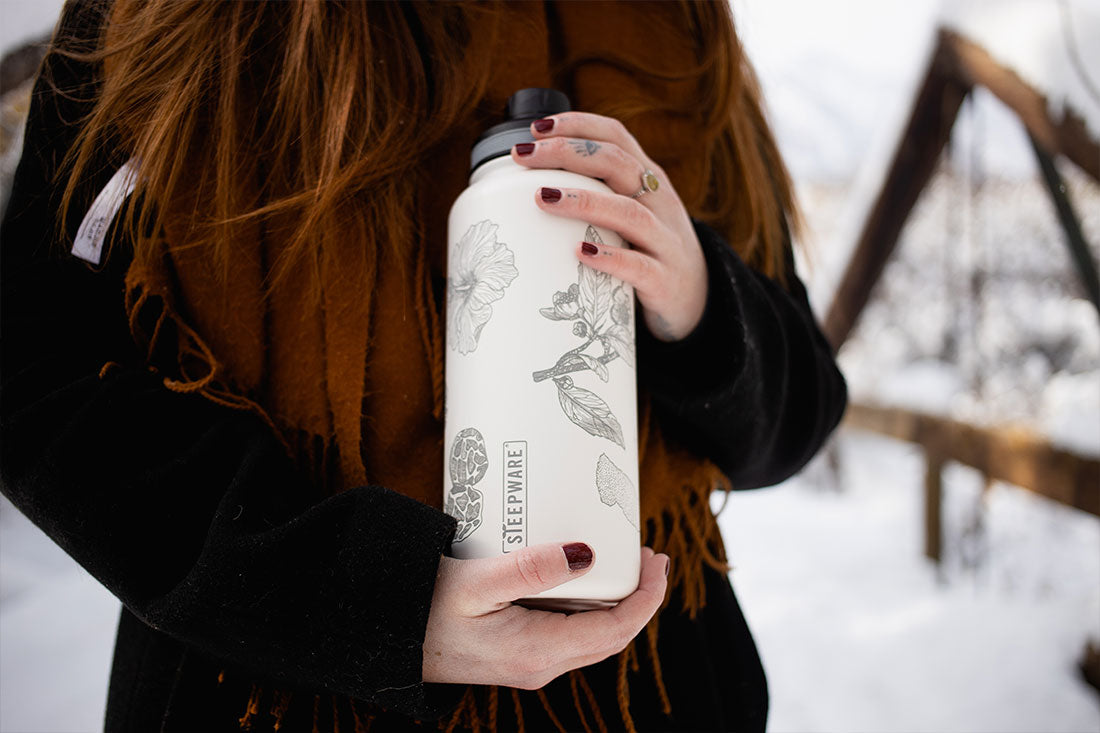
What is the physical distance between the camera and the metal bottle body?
1.50ft

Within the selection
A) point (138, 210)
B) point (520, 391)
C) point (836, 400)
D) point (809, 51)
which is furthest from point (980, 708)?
point (809, 51)

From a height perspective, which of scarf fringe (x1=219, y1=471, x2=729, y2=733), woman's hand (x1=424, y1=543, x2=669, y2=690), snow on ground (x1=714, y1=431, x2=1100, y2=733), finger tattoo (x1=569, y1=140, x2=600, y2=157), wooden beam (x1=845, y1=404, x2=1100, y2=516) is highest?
finger tattoo (x1=569, y1=140, x2=600, y2=157)

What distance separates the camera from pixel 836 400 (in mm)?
800

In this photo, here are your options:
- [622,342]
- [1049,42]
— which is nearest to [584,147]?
[622,342]

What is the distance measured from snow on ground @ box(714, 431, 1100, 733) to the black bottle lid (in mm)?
1269

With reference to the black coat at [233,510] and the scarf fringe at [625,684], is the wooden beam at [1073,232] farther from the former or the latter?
the scarf fringe at [625,684]

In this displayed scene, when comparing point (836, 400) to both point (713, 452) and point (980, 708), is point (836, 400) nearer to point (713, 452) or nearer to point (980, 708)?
point (713, 452)

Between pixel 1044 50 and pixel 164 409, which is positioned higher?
pixel 1044 50

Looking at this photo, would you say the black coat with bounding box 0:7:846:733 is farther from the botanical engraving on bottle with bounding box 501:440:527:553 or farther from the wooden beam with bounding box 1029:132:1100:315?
the wooden beam with bounding box 1029:132:1100:315

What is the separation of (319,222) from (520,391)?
0.28 m

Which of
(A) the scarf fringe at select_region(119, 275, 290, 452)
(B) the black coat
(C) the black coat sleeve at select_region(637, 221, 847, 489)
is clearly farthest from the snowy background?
(A) the scarf fringe at select_region(119, 275, 290, 452)

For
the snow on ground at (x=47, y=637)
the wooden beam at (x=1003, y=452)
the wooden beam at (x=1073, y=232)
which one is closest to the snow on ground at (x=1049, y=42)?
the wooden beam at (x=1073, y=232)

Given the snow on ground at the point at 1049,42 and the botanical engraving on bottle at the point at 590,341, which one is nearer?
the botanical engraving on bottle at the point at 590,341

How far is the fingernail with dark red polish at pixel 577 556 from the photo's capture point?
42cm
